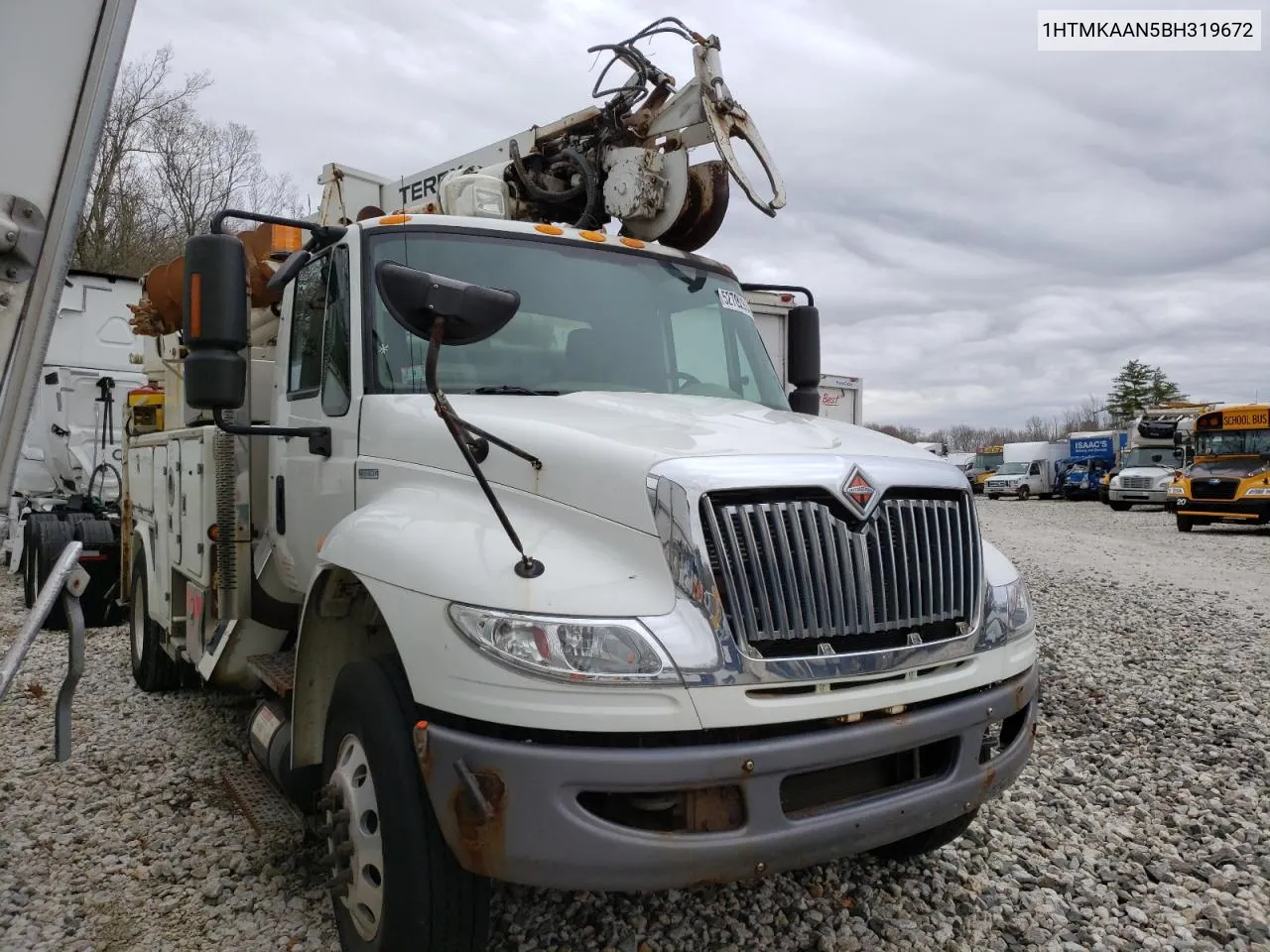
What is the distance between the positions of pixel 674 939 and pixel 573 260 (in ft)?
8.17

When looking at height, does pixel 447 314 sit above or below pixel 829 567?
above

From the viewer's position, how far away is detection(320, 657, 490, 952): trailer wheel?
2.35m

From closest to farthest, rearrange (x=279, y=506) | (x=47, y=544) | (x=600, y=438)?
(x=600, y=438) < (x=279, y=506) < (x=47, y=544)

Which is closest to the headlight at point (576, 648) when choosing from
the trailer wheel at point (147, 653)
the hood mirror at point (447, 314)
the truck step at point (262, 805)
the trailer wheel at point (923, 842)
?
the hood mirror at point (447, 314)

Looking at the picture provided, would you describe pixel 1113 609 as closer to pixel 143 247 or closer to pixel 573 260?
pixel 573 260

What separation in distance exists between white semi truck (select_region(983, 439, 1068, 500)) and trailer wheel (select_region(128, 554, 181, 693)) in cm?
3928

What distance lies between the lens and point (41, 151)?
2152 millimetres

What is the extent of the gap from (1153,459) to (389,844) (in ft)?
111

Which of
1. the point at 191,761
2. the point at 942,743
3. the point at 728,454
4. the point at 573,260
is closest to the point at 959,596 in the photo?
the point at 942,743

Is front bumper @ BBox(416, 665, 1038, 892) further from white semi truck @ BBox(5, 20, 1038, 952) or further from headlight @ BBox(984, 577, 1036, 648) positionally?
headlight @ BBox(984, 577, 1036, 648)

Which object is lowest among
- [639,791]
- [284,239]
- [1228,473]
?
[639,791]

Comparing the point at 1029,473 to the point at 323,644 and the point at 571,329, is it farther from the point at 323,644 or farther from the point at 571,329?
the point at 323,644

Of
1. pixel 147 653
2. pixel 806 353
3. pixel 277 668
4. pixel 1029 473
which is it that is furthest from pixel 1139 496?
pixel 277 668

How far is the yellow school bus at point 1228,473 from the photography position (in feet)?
65.2
